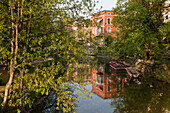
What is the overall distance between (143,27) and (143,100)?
778 cm

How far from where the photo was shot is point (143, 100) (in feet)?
40.8

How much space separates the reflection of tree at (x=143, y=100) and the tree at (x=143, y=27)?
3.72 metres

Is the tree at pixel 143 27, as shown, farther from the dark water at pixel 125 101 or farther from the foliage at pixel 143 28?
the dark water at pixel 125 101

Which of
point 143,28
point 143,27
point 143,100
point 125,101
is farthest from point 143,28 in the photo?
point 125,101

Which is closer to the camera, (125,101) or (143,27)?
(125,101)

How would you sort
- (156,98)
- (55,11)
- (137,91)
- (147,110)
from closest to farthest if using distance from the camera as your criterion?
(55,11) → (147,110) → (156,98) → (137,91)

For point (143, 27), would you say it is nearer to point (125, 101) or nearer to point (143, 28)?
point (143, 28)

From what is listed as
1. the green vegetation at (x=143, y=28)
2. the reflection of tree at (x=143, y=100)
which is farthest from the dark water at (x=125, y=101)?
the green vegetation at (x=143, y=28)

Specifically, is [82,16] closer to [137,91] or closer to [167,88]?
[137,91]

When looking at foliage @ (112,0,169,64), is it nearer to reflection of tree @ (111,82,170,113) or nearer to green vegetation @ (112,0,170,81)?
green vegetation @ (112,0,170,81)

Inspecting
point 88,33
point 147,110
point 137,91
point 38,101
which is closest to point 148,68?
point 137,91

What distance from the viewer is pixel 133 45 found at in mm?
15031

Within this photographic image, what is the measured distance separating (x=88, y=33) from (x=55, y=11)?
1944 mm

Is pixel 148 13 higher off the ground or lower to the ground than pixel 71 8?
higher
